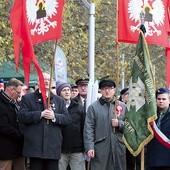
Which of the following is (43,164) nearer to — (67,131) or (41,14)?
(67,131)

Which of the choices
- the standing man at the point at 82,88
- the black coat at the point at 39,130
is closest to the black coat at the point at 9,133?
the black coat at the point at 39,130

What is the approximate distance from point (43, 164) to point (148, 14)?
3.18 metres

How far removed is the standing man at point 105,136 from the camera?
10828 millimetres

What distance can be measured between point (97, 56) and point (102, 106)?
17232mm

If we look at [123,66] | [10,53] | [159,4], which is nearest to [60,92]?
[159,4]

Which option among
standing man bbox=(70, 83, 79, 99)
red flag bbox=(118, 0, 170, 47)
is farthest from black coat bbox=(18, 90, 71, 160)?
standing man bbox=(70, 83, 79, 99)

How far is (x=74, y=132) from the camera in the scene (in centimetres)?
1153

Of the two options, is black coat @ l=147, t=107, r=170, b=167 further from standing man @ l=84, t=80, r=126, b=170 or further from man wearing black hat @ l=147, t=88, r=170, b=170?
standing man @ l=84, t=80, r=126, b=170

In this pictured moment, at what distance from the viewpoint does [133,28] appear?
439 inches

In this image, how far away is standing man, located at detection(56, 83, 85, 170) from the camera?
11477mm

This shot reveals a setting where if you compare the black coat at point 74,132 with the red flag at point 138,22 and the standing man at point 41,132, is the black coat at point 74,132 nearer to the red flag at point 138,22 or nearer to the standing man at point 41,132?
the standing man at point 41,132

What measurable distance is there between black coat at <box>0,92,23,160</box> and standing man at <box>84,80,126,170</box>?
3.97 ft

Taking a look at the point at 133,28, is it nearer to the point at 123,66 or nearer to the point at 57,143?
the point at 57,143

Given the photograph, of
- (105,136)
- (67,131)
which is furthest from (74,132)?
(105,136)
